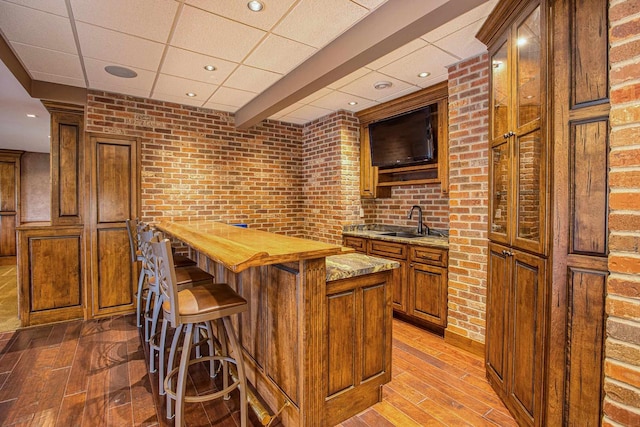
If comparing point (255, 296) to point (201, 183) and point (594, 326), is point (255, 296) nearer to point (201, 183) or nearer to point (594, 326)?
point (594, 326)

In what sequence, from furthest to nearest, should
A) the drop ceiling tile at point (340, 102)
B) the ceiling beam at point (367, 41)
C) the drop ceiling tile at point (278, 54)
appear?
the drop ceiling tile at point (340, 102), the drop ceiling tile at point (278, 54), the ceiling beam at point (367, 41)

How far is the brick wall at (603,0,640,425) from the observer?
3.67 ft

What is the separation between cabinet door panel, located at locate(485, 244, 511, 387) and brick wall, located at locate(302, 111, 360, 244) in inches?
90.8

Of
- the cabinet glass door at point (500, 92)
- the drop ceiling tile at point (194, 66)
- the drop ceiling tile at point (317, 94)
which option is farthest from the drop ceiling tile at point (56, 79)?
the cabinet glass door at point (500, 92)

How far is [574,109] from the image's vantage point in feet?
4.53

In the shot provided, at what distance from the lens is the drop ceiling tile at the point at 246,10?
197 cm

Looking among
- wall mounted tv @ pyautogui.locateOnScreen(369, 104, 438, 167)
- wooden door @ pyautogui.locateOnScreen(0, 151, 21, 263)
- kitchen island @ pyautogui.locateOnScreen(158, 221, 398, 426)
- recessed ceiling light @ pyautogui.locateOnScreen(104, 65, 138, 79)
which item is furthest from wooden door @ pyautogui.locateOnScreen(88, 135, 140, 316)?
wooden door @ pyautogui.locateOnScreen(0, 151, 21, 263)

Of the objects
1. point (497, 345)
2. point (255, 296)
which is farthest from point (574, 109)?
point (255, 296)

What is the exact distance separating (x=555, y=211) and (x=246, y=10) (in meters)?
2.17

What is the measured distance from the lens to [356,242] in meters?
3.98

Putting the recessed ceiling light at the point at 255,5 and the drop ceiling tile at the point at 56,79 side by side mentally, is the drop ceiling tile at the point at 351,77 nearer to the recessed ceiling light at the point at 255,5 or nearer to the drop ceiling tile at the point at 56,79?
the recessed ceiling light at the point at 255,5

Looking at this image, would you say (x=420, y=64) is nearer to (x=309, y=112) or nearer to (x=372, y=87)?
(x=372, y=87)

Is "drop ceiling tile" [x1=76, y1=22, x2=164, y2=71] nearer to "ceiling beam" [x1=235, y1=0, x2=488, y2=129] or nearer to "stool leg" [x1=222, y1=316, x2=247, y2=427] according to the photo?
"ceiling beam" [x1=235, y1=0, x2=488, y2=129]

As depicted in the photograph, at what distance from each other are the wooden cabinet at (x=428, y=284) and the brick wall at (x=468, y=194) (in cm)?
10
